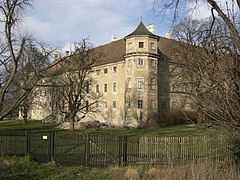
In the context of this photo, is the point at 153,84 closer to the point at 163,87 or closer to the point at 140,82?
the point at 140,82

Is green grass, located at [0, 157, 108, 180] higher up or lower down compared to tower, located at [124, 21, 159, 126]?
lower down

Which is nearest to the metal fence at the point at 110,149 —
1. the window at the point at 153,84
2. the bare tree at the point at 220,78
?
the bare tree at the point at 220,78

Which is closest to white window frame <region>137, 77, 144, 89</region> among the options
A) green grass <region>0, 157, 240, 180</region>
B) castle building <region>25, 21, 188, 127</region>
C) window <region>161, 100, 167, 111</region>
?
castle building <region>25, 21, 188, 127</region>

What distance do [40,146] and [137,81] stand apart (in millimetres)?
33728

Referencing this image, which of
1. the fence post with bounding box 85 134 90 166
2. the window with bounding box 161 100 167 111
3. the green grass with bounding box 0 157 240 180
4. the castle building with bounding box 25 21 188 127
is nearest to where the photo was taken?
the green grass with bounding box 0 157 240 180

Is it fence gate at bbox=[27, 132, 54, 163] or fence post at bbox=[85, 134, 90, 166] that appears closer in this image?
fence post at bbox=[85, 134, 90, 166]

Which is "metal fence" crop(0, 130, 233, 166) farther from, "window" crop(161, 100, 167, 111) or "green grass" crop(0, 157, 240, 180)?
"window" crop(161, 100, 167, 111)

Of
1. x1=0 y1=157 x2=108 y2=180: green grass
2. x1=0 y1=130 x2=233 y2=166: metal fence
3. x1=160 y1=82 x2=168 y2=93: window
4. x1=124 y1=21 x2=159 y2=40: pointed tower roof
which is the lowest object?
x1=0 y1=157 x2=108 y2=180: green grass

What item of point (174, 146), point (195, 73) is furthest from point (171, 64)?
point (195, 73)

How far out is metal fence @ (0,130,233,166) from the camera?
14.7 metres

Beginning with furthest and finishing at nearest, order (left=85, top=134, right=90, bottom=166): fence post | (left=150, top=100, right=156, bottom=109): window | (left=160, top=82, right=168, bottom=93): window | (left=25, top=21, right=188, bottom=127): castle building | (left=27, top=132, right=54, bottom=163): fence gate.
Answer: (left=160, top=82, right=168, bottom=93): window
(left=150, top=100, right=156, bottom=109): window
(left=25, top=21, right=188, bottom=127): castle building
(left=27, top=132, right=54, bottom=163): fence gate
(left=85, top=134, right=90, bottom=166): fence post

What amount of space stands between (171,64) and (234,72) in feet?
154

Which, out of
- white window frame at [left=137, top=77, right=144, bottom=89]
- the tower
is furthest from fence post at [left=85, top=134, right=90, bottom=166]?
white window frame at [left=137, top=77, right=144, bottom=89]

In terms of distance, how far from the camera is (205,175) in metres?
6.78
